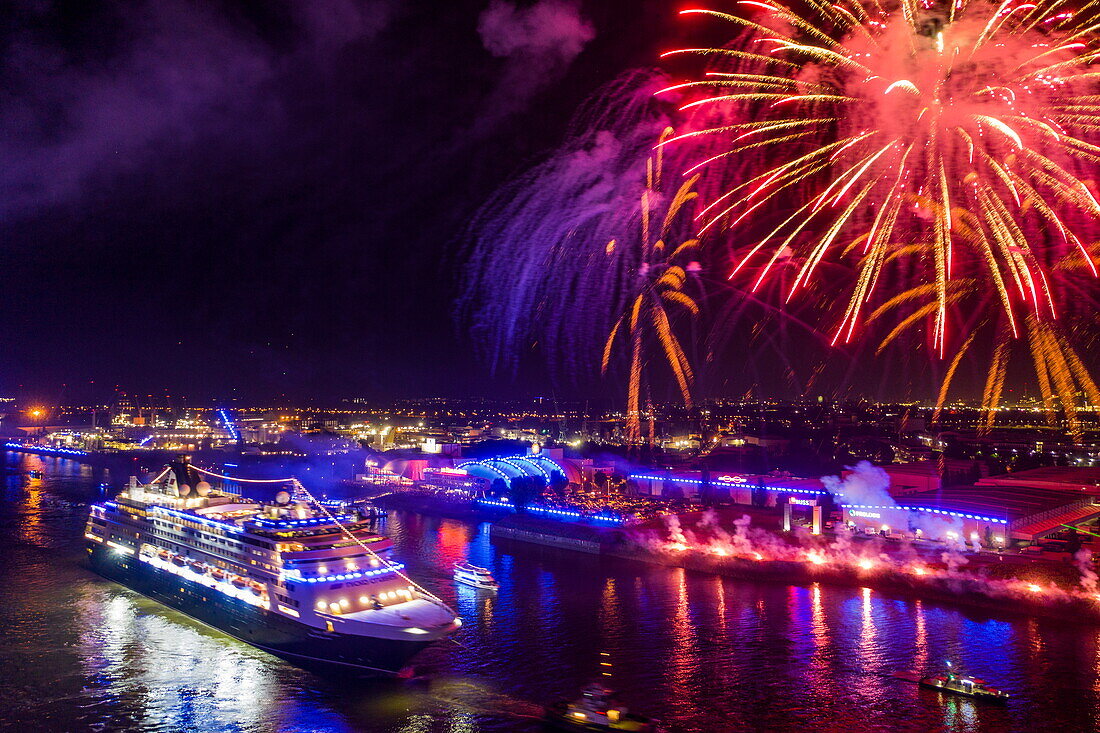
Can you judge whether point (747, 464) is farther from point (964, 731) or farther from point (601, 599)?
point (964, 731)

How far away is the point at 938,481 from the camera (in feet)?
104

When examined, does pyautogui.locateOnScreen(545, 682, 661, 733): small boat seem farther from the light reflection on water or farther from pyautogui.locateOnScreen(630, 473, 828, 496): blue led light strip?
pyautogui.locateOnScreen(630, 473, 828, 496): blue led light strip

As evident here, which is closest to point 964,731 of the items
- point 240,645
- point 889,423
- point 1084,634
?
point 1084,634

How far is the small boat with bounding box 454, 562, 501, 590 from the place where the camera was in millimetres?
21125

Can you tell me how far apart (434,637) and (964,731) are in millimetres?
9880

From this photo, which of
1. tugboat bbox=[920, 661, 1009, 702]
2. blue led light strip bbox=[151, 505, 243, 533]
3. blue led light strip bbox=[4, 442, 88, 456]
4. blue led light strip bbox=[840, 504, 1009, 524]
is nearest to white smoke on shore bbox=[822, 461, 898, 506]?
blue led light strip bbox=[840, 504, 1009, 524]

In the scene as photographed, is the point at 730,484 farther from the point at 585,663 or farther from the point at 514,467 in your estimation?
the point at 585,663

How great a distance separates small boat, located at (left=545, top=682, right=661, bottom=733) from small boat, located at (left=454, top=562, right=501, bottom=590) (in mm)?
9298

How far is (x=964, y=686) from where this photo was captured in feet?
43.3

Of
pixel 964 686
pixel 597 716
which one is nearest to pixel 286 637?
pixel 597 716

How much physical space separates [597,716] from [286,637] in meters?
7.49

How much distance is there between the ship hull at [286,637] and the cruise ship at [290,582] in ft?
0.08

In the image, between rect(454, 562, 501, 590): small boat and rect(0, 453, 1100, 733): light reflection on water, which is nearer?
rect(0, 453, 1100, 733): light reflection on water

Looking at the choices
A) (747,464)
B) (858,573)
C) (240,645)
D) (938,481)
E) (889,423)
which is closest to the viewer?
(240,645)
